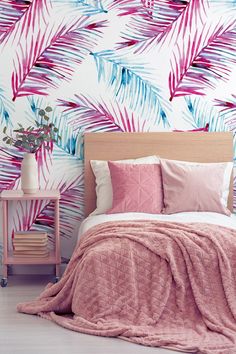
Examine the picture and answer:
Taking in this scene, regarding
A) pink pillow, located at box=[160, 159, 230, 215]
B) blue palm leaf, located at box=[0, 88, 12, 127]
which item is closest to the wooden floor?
pink pillow, located at box=[160, 159, 230, 215]

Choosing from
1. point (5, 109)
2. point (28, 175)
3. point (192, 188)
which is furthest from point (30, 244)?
point (192, 188)

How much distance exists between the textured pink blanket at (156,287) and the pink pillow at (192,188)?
890mm

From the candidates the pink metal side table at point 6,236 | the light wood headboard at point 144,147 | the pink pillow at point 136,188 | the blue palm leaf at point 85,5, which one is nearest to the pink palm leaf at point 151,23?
the blue palm leaf at point 85,5

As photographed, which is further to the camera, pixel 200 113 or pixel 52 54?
pixel 200 113

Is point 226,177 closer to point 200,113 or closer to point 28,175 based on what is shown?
point 200,113

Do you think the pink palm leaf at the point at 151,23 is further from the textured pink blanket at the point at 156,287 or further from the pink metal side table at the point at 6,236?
the textured pink blanket at the point at 156,287

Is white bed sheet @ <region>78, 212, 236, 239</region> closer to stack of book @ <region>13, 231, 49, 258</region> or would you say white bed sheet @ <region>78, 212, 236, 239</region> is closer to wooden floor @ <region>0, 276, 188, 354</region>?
stack of book @ <region>13, 231, 49, 258</region>

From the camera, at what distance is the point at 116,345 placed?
3953 millimetres

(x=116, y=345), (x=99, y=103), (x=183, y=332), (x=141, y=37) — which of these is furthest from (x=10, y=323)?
(x=141, y=37)

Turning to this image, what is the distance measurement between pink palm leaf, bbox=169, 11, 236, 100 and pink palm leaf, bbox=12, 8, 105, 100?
66 centimetres

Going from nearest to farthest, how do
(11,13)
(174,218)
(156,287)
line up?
1. (156,287)
2. (174,218)
3. (11,13)

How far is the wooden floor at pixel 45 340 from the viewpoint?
386cm

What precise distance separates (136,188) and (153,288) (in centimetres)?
130

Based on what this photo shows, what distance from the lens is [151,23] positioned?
5648 mm
